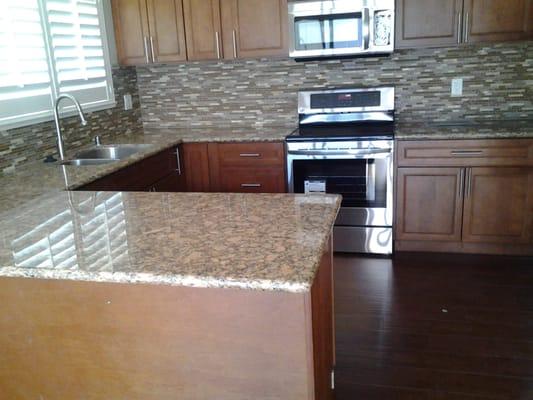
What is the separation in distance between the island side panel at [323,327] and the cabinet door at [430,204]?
1714 millimetres

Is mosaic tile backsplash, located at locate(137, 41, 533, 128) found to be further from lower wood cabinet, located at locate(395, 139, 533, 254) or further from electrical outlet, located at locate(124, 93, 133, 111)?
lower wood cabinet, located at locate(395, 139, 533, 254)

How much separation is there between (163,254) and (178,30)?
2.74m

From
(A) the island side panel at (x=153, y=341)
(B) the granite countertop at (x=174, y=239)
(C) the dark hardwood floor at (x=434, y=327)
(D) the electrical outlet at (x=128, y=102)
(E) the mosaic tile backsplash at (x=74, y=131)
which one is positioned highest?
(D) the electrical outlet at (x=128, y=102)

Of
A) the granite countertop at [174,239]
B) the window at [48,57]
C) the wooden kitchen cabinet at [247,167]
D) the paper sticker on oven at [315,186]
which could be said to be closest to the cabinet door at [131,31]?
the window at [48,57]

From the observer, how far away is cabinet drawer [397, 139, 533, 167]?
9.89 feet

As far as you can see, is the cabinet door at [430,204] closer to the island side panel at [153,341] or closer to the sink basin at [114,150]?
the sink basin at [114,150]

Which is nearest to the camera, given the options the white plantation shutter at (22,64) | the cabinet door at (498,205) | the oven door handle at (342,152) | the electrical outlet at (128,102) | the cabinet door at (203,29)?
the white plantation shutter at (22,64)

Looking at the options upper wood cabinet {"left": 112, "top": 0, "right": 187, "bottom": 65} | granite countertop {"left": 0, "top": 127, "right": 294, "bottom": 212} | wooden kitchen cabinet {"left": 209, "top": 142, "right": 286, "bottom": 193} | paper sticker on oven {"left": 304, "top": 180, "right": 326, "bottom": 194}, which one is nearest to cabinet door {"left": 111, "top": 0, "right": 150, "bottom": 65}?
upper wood cabinet {"left": 112, "top": 0, "right": 187, "bottom": 65}

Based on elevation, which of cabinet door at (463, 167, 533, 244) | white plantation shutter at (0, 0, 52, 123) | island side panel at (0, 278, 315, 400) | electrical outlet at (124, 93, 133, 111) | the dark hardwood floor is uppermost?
white plantation shutter at (0, 0, 52, 123)

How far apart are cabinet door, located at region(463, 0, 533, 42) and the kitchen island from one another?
7.56 feet

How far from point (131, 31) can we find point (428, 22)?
84.6 inches

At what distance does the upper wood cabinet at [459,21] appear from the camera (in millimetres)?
3059

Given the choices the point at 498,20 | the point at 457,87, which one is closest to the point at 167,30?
the point at 457,87

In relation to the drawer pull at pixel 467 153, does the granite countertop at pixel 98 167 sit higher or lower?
higher
